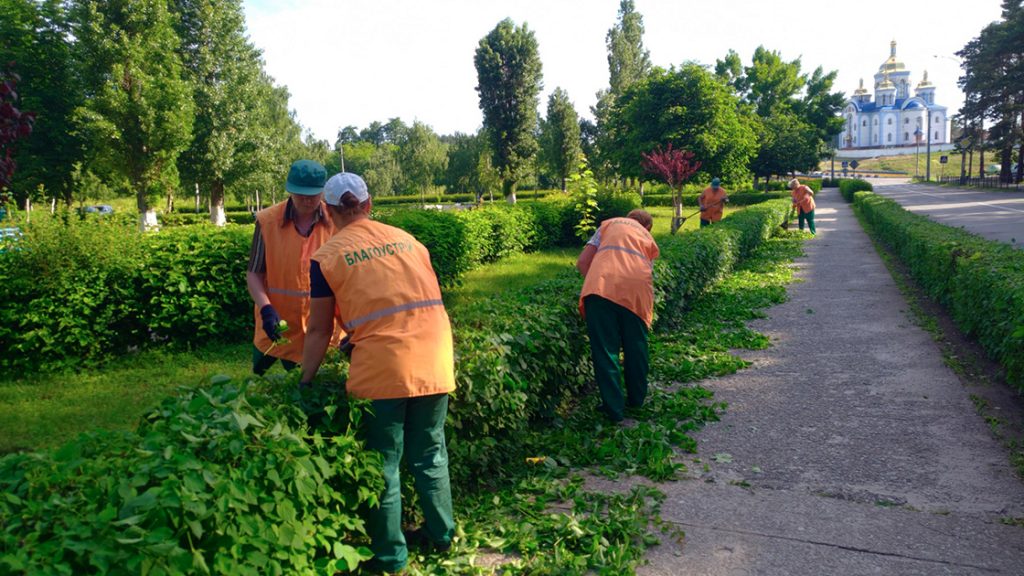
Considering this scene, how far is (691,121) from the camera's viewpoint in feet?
97.4

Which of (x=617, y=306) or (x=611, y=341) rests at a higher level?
(x=617, y=306)

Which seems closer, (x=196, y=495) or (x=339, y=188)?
(x=196, y=495)

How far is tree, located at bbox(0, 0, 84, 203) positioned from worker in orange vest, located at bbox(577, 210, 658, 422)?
2826cm

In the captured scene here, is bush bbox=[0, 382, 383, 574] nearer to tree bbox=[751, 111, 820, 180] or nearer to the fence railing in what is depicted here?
tree bbox=[751, 111, 820, 180]

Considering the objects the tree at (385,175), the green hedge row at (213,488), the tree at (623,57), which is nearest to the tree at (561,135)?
the tree at (623,57)

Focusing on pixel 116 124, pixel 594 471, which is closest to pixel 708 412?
pixel 594 471

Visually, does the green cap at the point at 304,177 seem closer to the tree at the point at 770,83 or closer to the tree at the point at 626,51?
the tree at the point at 626,51

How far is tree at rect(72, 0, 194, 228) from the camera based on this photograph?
25047mm

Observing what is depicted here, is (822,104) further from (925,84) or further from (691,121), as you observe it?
(925,84)

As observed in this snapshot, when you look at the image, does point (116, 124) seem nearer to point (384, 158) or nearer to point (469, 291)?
point (469, 291)

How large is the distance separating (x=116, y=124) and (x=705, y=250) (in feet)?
75.1

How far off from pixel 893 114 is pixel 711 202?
452ft

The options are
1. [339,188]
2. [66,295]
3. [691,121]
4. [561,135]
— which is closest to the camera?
[339,188]

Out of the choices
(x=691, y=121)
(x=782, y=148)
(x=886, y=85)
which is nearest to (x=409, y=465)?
(x=691, y=121)
